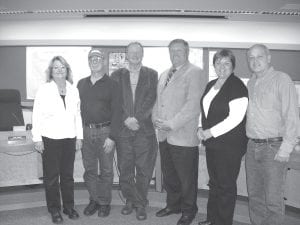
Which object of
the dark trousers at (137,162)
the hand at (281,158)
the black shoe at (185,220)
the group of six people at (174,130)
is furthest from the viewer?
the dark trousers at (137,162)

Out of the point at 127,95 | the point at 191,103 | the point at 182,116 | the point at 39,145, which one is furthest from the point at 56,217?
the point at 191,103

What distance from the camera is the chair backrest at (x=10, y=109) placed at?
3.98m

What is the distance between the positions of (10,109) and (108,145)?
2408mm

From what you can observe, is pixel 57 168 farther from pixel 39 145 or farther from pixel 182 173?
pixel 182 173

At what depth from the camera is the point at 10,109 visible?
4.02 metres

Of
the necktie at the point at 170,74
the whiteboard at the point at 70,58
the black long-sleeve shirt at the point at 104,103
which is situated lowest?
the black long-sleeve shirt at the point at 104,103

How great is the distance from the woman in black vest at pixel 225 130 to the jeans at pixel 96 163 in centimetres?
90

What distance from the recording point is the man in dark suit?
2.39 meters

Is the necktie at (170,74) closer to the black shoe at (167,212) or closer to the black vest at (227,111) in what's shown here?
the black vest at (227,111)

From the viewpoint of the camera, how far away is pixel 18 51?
4.46 metres

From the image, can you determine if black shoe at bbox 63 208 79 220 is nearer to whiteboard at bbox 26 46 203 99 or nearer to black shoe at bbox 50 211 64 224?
black shoe at bbox 50 211 64 224

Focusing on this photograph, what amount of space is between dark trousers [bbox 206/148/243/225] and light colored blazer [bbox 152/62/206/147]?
0.26 metres

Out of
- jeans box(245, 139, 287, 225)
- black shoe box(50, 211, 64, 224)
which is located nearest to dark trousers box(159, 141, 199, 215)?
jeans box(245, 139, 287, 225)

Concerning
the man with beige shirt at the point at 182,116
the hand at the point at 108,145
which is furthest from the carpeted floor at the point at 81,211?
the hand at the point at 108,145
